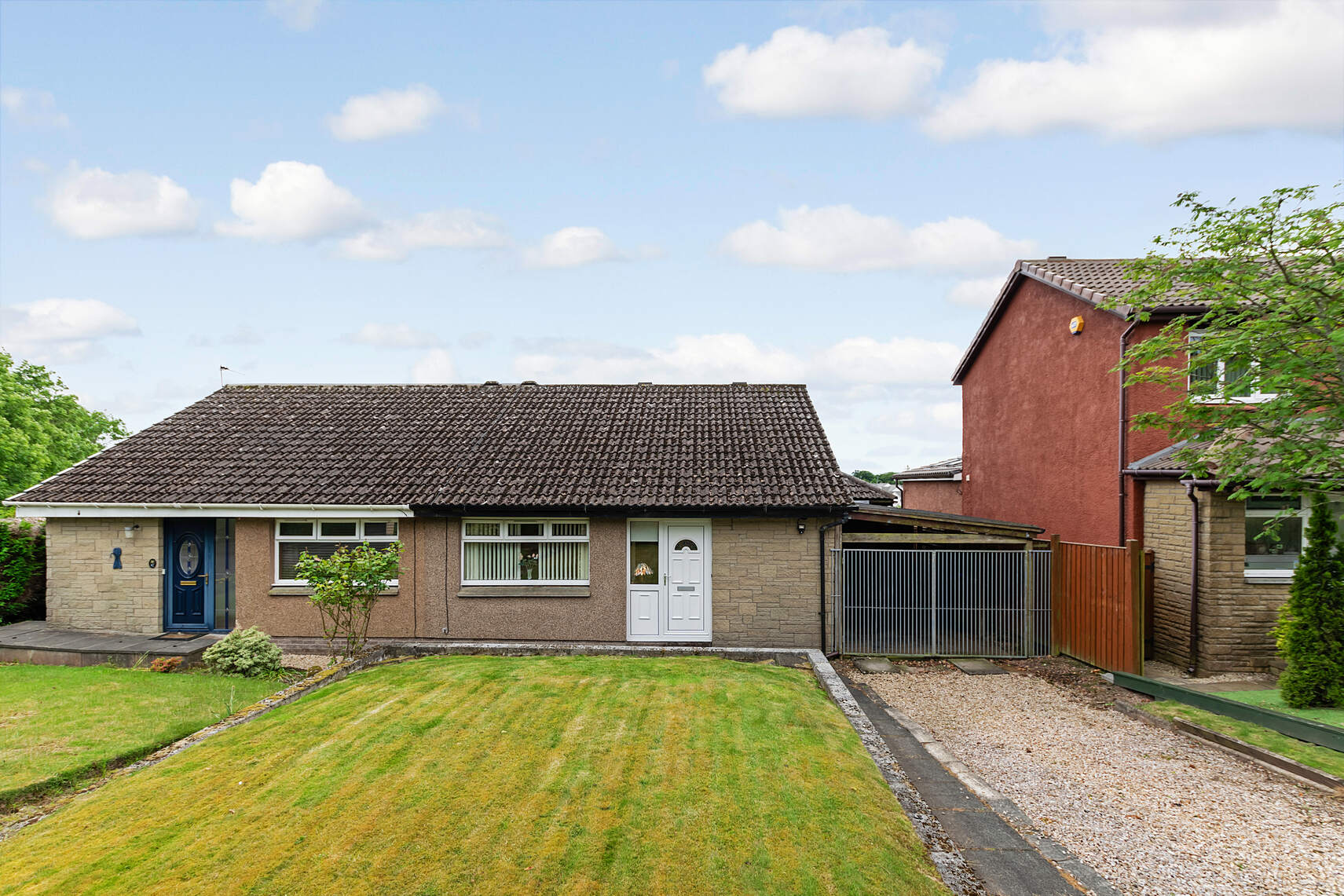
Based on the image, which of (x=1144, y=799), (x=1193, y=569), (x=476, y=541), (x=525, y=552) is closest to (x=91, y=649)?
(x=476, y=541)

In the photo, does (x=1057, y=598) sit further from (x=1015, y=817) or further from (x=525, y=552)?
(x=525, y=552)

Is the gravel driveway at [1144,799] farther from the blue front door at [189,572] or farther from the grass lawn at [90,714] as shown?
the blue front door at [189,572]

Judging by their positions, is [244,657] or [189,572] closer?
[244,657]

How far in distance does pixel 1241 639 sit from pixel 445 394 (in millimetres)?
17085

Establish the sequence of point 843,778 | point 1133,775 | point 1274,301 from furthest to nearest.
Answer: point 1274,301 < point 1133,775 < point 843,778

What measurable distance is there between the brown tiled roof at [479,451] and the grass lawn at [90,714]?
377cm

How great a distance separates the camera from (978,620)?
1402 centimetres

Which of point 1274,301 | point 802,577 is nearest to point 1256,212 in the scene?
point 1274,301

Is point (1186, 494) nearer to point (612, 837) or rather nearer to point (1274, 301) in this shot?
point (1274, 301)

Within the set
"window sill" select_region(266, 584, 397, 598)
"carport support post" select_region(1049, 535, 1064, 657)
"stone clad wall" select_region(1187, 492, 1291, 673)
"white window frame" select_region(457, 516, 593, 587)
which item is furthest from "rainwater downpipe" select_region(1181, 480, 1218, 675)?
"window sill" select_region(266, 584, 397, 598)

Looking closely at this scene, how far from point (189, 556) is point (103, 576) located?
59.7 inches

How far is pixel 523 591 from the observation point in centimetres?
1400

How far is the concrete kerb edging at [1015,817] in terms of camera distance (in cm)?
578

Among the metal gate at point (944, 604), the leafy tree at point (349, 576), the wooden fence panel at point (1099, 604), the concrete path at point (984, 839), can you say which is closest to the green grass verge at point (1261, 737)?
the wooden fence panel at point (1099, 604)
